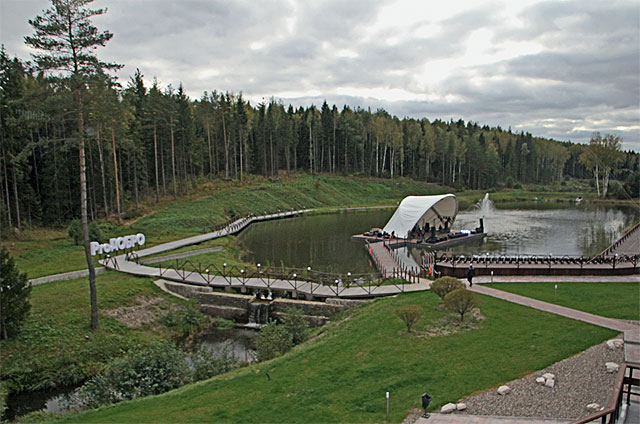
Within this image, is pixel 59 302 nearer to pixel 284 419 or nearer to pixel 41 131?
pixel 284 419

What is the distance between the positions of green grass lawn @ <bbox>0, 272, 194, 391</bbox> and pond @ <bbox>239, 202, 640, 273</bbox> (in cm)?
1235

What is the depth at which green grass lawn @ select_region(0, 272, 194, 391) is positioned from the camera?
586 inches

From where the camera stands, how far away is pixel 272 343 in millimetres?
14969

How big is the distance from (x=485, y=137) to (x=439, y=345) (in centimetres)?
11284

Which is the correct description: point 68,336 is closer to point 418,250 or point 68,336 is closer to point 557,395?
point 557,395

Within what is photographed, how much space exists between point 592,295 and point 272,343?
13842 millimetres

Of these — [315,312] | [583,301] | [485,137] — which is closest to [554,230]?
[583,301]

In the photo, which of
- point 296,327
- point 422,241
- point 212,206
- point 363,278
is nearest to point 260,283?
point 296,327

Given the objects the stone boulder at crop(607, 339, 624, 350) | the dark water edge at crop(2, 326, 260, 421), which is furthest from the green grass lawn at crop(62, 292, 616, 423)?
the dark water edge at crop(2, 326, 260, 421)

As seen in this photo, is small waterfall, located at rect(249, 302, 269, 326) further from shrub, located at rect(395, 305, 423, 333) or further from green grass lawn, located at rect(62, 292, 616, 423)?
shrub, located at rect(395, 305, 423, 333)

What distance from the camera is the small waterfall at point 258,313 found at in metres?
20.3

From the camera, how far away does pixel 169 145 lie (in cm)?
5725

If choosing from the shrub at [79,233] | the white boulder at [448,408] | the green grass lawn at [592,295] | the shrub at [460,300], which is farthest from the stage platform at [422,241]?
the white boulder at [448,408]

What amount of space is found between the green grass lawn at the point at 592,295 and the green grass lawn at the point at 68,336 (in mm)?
16309
